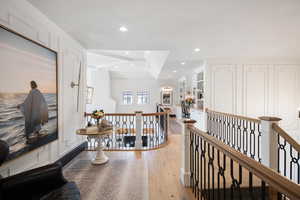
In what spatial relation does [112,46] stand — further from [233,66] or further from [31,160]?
[233,66]

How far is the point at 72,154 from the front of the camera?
327 cm

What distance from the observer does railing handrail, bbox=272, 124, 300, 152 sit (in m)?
1.90

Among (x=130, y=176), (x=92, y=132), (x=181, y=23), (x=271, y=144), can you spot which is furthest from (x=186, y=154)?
(x=181, y=23)

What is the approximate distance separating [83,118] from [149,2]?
316cm

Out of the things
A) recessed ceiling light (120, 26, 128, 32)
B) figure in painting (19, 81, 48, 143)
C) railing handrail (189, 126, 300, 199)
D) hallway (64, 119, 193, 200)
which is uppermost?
recessed ceiling light (120, 26, 128, 32)

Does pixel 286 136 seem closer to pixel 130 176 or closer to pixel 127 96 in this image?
pixel 130 176

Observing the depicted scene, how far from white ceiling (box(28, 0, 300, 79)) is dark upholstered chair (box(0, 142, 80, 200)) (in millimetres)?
2067

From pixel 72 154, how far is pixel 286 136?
3.84 metres

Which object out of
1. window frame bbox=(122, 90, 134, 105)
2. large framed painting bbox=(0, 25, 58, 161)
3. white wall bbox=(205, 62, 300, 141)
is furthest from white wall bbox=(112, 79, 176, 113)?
large framed painting bbox=(0, 25, 58, 161)

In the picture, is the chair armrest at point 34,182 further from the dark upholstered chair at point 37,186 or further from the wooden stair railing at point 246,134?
the wooden stair railing at point 246,134

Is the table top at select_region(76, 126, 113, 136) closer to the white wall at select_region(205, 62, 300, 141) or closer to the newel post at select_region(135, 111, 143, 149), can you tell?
the newel post at select_region(135, 111, 143, 149)

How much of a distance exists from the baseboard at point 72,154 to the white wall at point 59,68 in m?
0.09

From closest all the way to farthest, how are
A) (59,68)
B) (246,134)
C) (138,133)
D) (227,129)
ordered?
(59,68), (246,134), (227,129), (138,133)

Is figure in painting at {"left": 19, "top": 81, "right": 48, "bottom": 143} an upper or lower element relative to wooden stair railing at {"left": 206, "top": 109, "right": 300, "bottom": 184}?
upper
